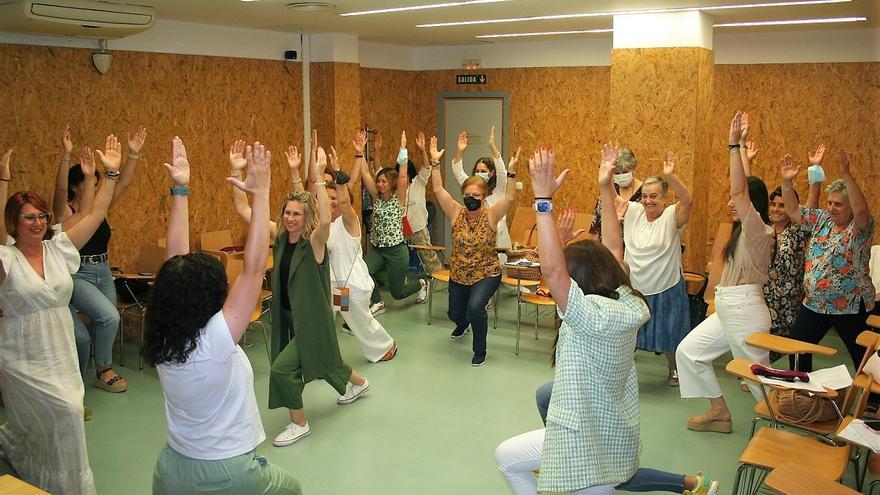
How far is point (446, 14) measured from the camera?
7.77m

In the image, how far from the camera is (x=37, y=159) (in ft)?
24.4

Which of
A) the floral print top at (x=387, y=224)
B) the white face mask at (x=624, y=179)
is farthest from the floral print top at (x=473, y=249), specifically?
the floral print top at (x=387, y=224)

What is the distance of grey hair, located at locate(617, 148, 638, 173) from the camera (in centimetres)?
711

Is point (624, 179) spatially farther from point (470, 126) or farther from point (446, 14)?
point (470, 126)

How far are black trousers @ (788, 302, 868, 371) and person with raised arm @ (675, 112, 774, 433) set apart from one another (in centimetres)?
73

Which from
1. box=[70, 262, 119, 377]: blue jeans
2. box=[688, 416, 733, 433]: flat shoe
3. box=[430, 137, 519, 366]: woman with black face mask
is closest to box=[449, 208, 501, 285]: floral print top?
box=[430, 137, 519, 366]: woman with black face mask

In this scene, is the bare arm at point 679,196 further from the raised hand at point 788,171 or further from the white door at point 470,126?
the white door at point 470,126

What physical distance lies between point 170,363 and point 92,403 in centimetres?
380

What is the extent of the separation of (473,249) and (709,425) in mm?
2401

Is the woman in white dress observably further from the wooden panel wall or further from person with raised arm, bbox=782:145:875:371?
person with raised arm, bbox=782:145:875:371

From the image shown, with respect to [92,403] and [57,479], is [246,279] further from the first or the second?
[92,403]

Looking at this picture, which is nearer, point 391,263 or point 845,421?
point 845,421

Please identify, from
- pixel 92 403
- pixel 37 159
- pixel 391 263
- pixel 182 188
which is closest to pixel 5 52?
pixel 37 159

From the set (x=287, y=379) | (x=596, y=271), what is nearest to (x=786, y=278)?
(x=596, y=271)
